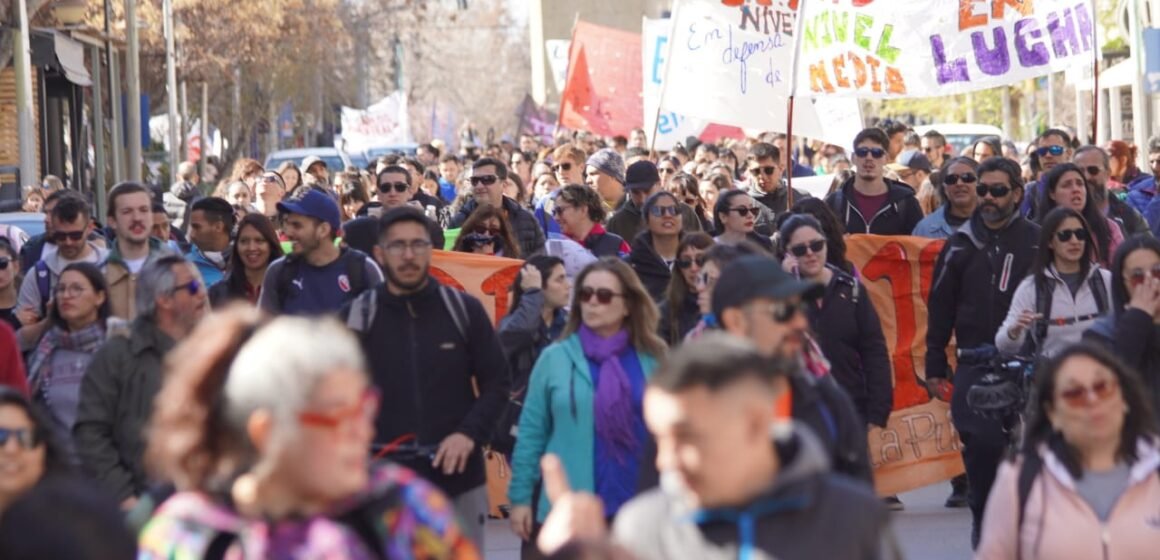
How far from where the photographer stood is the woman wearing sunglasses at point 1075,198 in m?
10.5

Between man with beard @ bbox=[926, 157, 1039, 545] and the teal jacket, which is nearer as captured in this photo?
the teal jacket

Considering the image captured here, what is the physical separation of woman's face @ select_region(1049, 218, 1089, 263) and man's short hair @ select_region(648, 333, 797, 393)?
213 inches

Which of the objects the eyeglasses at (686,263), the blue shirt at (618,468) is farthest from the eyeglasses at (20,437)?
the eyeglasses at (686,263)

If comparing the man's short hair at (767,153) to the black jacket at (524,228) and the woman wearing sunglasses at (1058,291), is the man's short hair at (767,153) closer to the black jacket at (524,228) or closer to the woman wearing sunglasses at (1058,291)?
the black jacket at (524,228)

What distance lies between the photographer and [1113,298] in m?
8.19

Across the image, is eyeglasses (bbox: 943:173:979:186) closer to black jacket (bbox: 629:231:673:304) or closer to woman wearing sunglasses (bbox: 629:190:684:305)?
woman wearing sunglasses (bbox: 629:190:684:305)

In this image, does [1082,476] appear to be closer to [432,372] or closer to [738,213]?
[432,372]

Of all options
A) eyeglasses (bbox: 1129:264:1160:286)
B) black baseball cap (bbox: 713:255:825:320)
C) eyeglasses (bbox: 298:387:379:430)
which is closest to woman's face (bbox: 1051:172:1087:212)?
eyeglasses (bbox: 1129:264:1160:286)

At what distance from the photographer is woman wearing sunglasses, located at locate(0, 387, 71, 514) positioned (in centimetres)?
540

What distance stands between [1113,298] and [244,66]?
39989mm

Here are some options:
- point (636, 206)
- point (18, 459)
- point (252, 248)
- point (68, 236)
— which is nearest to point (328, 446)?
point (18, 459)

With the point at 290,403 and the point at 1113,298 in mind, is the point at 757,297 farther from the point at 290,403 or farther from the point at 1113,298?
the point at 1113,298

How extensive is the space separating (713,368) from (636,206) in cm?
956

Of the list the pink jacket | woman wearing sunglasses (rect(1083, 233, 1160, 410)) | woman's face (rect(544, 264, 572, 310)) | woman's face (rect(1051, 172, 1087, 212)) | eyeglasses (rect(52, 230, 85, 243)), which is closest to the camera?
the pink jacket
